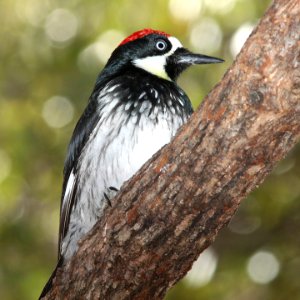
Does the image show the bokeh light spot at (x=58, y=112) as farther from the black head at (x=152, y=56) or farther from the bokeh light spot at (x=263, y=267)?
the bokeh light spot at (x=263, y=267)

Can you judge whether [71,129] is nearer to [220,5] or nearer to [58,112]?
[58,112]

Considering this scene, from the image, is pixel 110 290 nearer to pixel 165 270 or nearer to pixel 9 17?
pixel 165 270

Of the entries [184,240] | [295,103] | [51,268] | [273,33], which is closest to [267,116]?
[295,103]

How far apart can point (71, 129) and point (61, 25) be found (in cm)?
95

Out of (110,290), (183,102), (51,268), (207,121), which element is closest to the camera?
(207,121)

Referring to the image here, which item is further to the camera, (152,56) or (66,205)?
(152,56)

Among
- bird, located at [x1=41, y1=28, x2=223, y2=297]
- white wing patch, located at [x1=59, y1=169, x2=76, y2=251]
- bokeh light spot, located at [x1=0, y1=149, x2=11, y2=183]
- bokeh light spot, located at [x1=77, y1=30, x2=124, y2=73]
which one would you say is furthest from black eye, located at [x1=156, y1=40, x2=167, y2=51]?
bokeh light spot, located at [x1=0, y1=149, x2=11, y2=183]

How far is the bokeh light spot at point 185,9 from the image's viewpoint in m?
5.88

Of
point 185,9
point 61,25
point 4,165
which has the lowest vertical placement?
point 4,165

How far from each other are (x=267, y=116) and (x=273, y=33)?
1.00ft

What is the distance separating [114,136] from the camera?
4051mm

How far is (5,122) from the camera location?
5969 millimetres

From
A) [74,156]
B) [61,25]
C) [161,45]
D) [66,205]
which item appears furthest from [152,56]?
[61,25]

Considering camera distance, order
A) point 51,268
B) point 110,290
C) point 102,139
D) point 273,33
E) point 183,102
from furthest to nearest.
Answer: point 51,268 < point 183,102 < point 102,139 < point 110,290 < point 273,33
